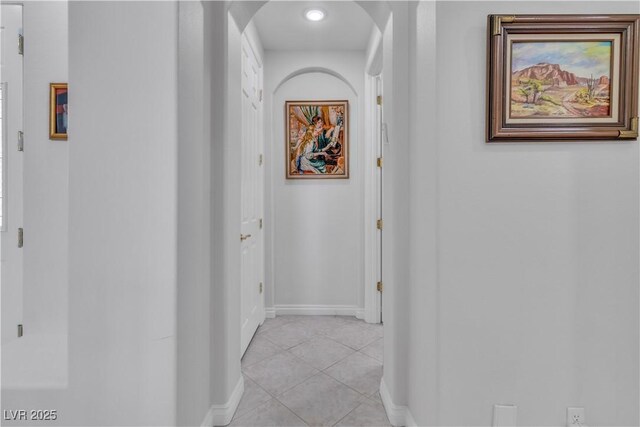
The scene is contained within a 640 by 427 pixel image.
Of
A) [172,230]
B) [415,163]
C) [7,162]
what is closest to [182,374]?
[172,230]

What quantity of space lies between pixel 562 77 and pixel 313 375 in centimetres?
203

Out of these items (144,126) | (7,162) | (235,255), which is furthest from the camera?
(7,162)

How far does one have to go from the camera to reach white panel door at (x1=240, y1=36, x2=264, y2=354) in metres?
2.33

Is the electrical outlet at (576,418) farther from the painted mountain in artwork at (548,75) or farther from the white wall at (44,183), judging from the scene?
the white wall at (44,183)

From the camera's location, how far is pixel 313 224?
3.18 metres

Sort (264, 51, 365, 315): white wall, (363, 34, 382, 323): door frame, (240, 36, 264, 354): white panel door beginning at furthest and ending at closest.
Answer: (264, 51, 365, 315): white wall, (363, 34, 382, 323): door frame, (240, 36, 264, 354): white panel door

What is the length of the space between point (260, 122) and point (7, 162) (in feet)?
5.79

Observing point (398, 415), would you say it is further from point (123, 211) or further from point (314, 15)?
point (314, 15)

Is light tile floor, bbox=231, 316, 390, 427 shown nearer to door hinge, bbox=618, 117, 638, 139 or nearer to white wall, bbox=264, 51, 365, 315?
white wall, bbox=264, 51, 365, 315

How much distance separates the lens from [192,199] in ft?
4.25

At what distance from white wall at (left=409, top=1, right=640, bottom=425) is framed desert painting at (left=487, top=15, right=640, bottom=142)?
5 cm

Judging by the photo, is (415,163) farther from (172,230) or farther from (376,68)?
(376,68)

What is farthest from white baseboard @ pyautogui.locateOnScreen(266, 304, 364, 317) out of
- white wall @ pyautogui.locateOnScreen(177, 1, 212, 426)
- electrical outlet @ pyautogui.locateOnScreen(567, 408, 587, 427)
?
electrical outlet @ pyautogui.locateOnScreen(567, 408, 587, 427)

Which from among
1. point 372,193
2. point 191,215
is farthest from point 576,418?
point 372,193
